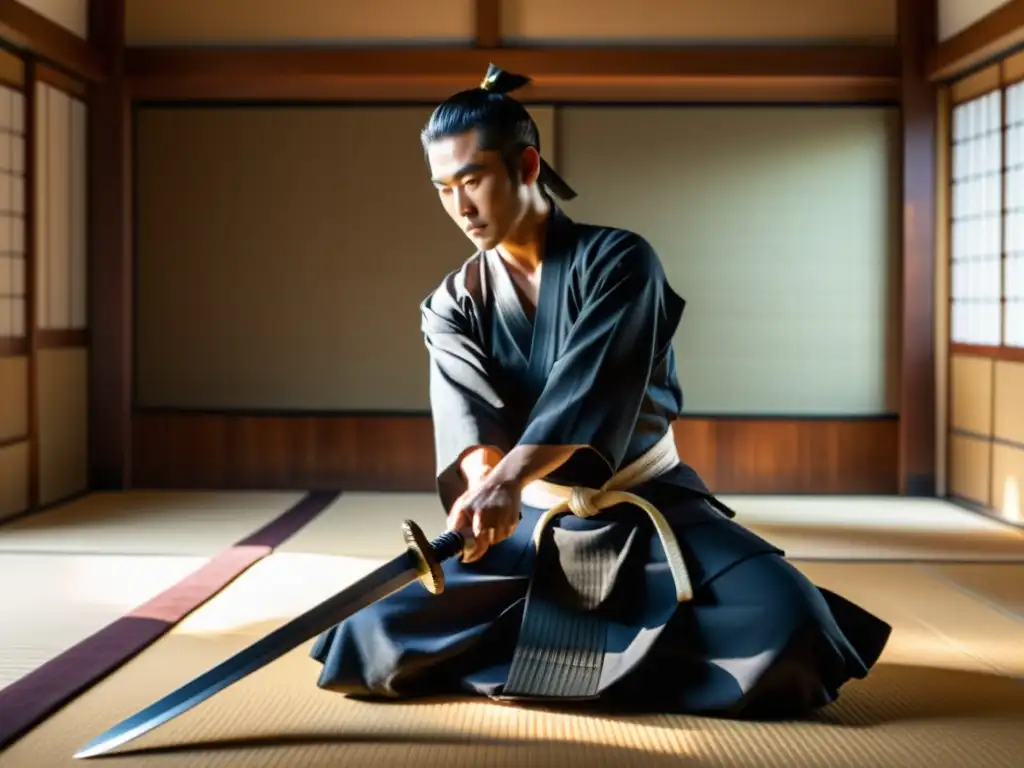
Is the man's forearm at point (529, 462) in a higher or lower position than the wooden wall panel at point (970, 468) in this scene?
higher

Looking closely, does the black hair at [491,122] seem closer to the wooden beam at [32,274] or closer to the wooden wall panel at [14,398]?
the wooden wall panel at [14,398]

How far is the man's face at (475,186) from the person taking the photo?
243 centimetres

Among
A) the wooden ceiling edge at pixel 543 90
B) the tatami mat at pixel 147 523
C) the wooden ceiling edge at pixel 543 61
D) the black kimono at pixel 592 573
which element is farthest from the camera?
the wooden ceiling edge at pixel 543 90

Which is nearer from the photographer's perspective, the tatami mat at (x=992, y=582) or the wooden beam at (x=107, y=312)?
the tatami mat at (x=992, y=582)

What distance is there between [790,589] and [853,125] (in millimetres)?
4169

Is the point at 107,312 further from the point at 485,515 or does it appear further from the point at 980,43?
the point at 485,515

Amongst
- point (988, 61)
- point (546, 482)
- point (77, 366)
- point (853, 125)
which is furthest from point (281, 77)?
point (546, 482)

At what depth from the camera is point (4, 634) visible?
3102 mm

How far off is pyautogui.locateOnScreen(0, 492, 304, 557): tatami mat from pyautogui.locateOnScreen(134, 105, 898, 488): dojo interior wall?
17.3 inches

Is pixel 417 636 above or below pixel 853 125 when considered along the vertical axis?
below

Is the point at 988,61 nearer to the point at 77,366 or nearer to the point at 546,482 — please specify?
the point at 546,482

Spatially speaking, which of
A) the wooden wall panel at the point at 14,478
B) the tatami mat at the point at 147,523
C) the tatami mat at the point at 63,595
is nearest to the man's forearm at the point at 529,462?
the tatami mat at the point at 63,595

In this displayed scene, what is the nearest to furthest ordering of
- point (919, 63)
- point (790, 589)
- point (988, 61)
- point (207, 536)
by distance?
point (790, 589), point (207, 536), point (988, 61), point (919, 63)

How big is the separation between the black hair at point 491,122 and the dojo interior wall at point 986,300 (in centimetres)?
342
